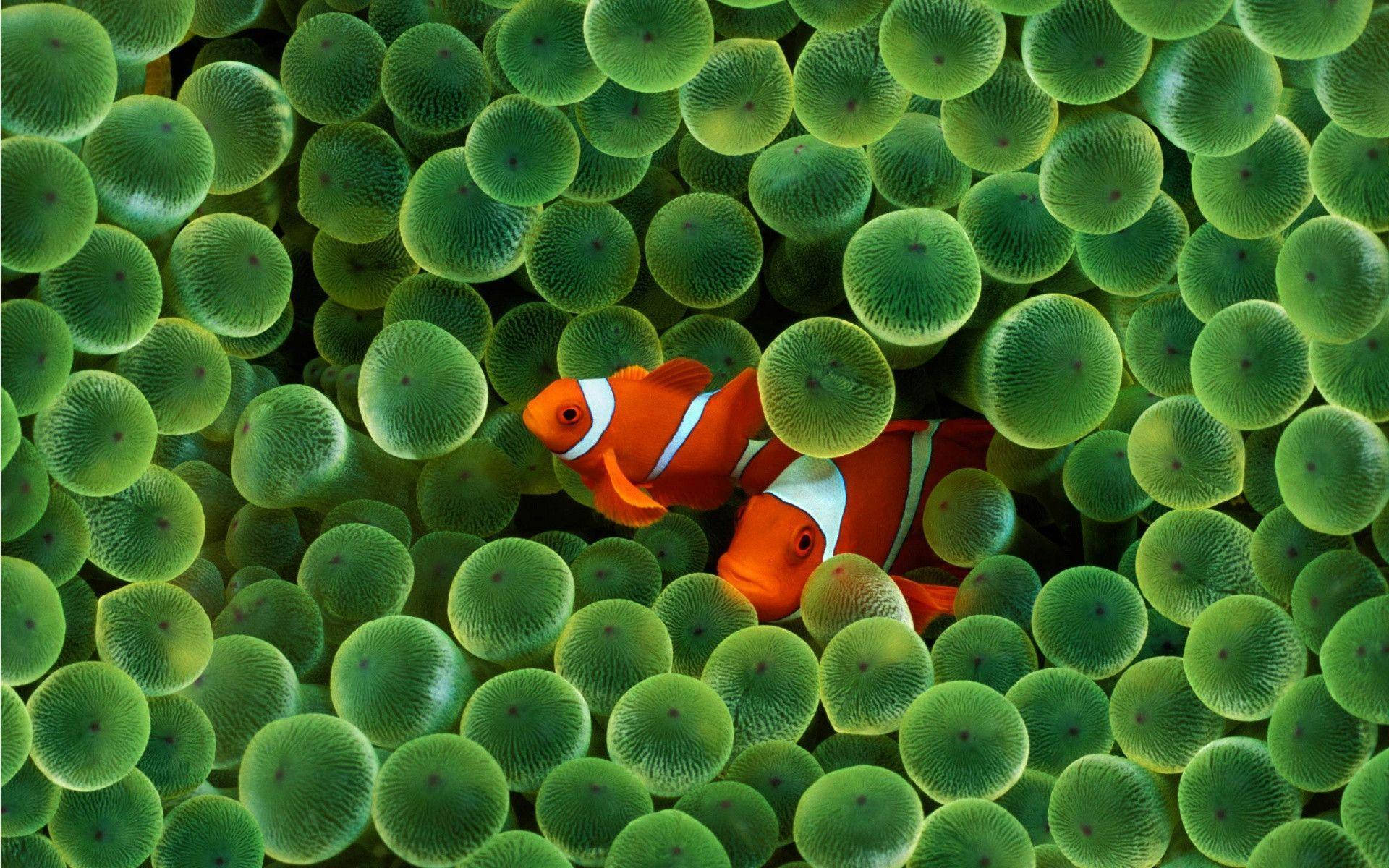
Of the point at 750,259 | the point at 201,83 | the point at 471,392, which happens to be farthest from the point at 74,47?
the point at 750,259

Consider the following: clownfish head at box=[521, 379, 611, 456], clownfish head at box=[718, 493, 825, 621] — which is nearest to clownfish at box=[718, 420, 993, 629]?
clownfish head at box=[718, 493, 825, 621]

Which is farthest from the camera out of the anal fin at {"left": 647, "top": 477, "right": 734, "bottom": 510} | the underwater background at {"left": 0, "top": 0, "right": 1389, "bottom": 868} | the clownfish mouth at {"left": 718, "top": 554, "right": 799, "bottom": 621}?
the anal fin at {"left": 647, "top": 477, "right": 734, "bottom": 510}

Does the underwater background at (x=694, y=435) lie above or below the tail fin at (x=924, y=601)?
above

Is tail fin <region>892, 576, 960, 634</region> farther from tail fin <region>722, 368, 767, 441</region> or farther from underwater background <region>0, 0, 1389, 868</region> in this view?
tail fin <region>722, 368, 767, 441</region>

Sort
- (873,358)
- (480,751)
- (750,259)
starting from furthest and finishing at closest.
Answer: (750,259) → (873,358) → (480,751)

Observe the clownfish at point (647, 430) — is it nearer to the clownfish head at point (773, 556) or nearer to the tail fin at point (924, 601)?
the clownfish head at point (773, 556)

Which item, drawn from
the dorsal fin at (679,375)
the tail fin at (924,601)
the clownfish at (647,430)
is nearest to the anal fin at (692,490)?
the clownfish at (647,430)

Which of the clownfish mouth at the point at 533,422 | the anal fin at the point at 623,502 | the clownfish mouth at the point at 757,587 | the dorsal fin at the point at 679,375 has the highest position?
the dorsal fin at the point at 679,375

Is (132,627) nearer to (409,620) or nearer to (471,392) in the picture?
(409,620)
